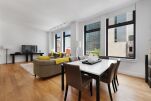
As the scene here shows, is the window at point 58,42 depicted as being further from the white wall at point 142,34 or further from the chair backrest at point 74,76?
the chair backrest at point 74,76

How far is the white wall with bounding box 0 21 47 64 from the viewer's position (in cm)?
634

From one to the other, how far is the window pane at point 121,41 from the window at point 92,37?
755mm

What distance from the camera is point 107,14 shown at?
4242 mm

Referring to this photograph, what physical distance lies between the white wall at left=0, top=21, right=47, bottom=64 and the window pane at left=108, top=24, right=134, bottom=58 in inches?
245

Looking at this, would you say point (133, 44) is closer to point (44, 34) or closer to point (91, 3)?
point (91, 3)

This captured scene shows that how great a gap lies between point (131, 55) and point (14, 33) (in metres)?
7.70

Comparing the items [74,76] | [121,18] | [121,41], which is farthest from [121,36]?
[74,76]

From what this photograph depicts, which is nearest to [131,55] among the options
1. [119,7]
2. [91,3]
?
[119,7]

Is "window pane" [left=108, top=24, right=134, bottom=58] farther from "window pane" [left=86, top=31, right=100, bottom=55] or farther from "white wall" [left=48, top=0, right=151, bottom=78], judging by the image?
"window pane" [left=86, top=31, right=100, bottom=55]

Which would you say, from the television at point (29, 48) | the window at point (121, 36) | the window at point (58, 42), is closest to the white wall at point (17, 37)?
the television at point (29, 48)

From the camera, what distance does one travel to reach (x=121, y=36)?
4062 mm

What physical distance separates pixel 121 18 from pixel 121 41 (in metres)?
1.02

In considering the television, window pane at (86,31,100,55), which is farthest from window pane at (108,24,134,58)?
the television

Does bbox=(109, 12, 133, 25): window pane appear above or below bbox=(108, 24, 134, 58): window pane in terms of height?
above
